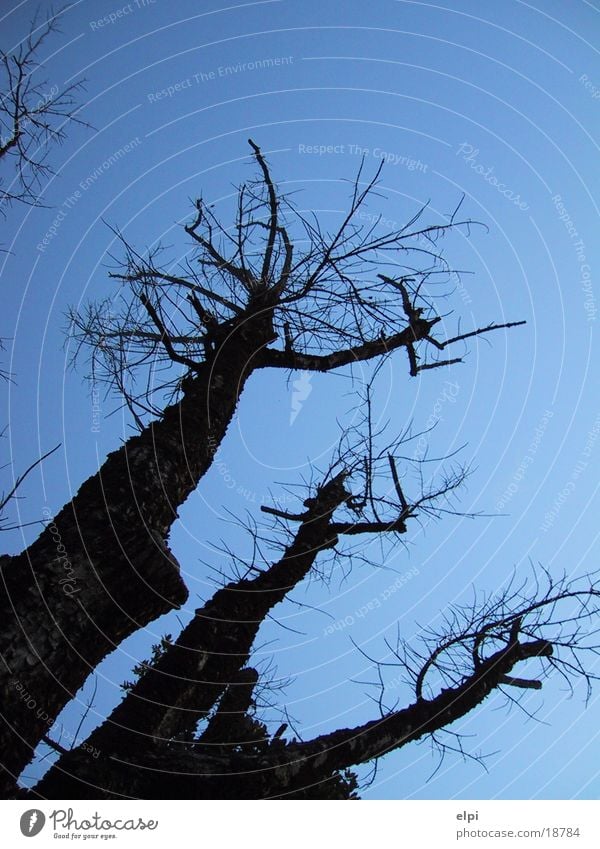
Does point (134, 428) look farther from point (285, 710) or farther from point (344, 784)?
point (344, 784)

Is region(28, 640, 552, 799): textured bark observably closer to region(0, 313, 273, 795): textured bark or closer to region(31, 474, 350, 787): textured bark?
region(31, 474, 350, 787): textured bark

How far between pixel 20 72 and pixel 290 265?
2.54 m

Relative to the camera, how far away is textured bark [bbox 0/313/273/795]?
2.93 m

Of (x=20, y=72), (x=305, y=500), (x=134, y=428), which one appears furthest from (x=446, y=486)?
(x=20, y=72)

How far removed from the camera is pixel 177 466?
4.08 m
